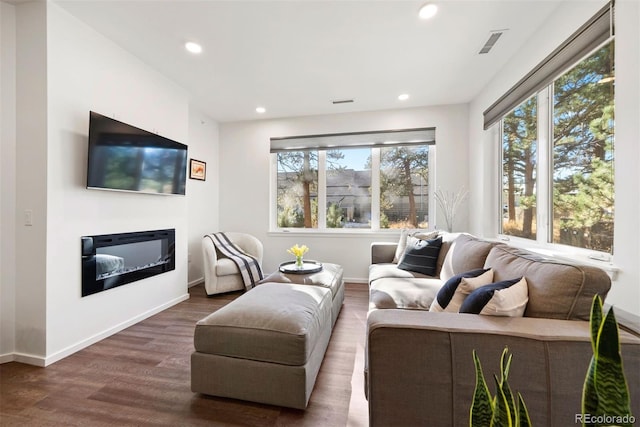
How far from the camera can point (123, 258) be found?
2.56 meters

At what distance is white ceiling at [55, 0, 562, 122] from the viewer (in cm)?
201

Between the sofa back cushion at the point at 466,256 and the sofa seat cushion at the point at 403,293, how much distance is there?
190mm

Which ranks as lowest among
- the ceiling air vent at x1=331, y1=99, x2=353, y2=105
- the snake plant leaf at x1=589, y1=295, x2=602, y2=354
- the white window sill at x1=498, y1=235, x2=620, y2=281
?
the white window sill at x1=498, y1=235, x2=620, y2=281

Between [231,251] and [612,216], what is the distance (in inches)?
150

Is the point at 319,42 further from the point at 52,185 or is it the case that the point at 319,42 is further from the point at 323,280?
the point at 52,185

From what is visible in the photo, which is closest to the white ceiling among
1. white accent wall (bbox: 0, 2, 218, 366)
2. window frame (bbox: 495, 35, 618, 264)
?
white accent wall (bbox: 0, 2, 218, 366)

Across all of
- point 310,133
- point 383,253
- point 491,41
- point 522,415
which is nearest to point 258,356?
point 522,415

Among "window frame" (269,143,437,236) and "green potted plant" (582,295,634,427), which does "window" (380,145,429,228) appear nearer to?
"window frame" (269,143,437,236)

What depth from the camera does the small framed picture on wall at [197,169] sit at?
12.7 feet

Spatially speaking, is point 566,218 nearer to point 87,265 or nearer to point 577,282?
point 577,282

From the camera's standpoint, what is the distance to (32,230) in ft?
6.44

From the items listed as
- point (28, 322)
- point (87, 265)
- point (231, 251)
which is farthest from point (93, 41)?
point (231, 251)

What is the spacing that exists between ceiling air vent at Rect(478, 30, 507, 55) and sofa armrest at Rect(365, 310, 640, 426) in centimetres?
240

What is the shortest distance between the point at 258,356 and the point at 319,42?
2.56 meters
